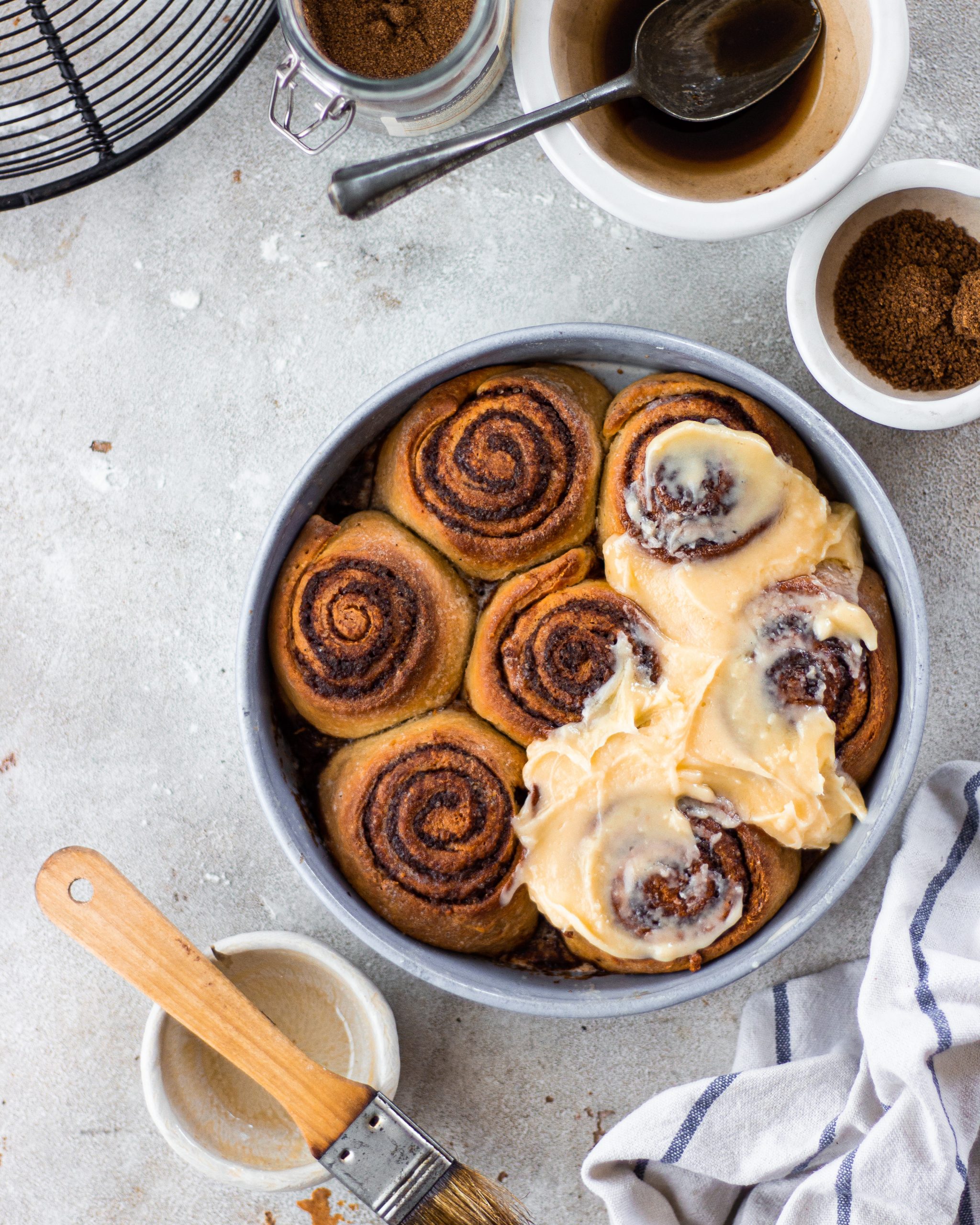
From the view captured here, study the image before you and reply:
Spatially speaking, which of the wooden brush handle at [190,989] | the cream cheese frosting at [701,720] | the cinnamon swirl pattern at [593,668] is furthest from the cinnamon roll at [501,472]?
the wooden brush handle at [190,989]

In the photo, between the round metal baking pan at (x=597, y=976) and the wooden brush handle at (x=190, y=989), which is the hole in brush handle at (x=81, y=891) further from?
the round metal baking pan at (x=597, y=976)

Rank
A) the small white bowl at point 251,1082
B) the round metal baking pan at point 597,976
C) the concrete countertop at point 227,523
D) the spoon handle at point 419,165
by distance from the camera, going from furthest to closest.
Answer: the concrete countertop at point 227,523, the small white bowl at point 251,1082, the round metal baking pan at point 597,976, the spoon handle at point 419,165

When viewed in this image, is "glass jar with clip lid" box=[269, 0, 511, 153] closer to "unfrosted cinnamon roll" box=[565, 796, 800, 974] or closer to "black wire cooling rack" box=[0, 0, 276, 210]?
"black wire cooling rack" box=[0, 0, 276, 210]

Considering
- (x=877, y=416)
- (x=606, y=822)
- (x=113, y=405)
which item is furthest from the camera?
(x=113, y=405)

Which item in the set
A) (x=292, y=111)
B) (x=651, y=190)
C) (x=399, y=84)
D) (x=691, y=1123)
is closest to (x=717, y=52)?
(x=651, y=190)

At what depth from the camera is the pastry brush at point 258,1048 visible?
5.45ft

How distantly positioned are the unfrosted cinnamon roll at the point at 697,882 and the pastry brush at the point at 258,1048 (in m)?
0.48

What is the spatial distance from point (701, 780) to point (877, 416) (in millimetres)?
626

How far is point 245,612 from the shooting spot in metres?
1.60

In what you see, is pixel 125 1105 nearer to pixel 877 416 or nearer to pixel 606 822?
pixel 606 822

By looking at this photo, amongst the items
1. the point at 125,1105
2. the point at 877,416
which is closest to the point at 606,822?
the point at 877,416

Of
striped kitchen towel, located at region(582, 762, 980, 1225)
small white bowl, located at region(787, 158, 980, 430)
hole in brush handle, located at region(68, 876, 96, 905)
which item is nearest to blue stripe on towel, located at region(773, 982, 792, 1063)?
striped kitchen towel, located at region(582, 762, 980, 1225)

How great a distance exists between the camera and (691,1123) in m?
1.80

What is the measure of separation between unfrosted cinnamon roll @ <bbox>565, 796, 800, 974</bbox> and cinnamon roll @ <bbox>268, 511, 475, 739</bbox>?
391mm
